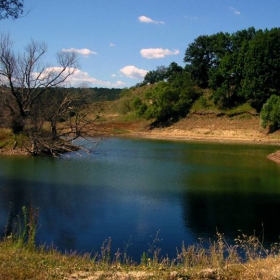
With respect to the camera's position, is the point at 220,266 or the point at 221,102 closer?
the point at 220,266

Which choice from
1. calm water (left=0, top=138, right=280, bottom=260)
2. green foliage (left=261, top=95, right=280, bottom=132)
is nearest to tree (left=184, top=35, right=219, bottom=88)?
green foliage (left=261, top=95, right=280, bottom=132)

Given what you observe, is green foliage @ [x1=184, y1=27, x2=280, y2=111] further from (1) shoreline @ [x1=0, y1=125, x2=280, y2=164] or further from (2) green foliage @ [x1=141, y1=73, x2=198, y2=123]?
(1) shoreline @ [x1=0, y1=125, x2=280, y2=164]

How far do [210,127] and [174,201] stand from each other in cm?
3939

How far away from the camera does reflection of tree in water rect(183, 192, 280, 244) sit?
13367 millimetres

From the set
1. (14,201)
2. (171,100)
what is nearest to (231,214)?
(14,201)

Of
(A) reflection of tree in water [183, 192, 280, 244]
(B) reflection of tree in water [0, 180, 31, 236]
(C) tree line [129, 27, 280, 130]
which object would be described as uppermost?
(C) tree line [129, 27, 280, 130]

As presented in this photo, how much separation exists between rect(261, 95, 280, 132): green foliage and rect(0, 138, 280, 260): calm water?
17.6 metres

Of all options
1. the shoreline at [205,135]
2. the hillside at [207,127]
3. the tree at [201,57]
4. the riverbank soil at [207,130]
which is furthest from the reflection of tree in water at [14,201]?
the tree at [201,57]

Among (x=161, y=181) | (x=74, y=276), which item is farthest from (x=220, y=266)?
(x=161, y=181)

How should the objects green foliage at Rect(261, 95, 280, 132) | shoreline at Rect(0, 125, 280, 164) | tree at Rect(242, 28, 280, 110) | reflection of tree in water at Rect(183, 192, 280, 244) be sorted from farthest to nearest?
tree at Rect(242, 28, 280, 110)
shoreline at Rect(0, 125, 280, 164)
green foliage at Rect(261, 95, 280, 132)
reflection of tree in water at Rect(183, 192, 280, 244)

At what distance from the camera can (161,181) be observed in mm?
22281

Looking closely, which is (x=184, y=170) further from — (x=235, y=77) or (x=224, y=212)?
(x=235, y=77)

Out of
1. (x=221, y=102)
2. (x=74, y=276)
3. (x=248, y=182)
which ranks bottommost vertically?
(x=248, y=182)

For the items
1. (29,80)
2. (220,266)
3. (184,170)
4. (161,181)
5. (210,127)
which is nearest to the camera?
(220,266)
